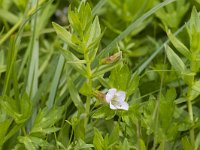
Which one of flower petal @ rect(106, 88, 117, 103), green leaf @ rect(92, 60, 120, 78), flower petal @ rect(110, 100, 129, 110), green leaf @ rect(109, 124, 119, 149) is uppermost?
green leaf @ rect(92, 60, 120, 78)

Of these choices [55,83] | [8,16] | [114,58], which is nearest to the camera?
[114,58]

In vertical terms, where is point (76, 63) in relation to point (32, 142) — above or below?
above

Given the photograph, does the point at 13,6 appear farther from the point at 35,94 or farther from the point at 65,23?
the point at 35,94

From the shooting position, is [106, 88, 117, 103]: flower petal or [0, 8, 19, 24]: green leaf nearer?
[106, 88, 117, 103]: flower petal

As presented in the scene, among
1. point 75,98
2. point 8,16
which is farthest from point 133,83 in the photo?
point 8,16

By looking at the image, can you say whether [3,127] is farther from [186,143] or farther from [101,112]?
[186,143]

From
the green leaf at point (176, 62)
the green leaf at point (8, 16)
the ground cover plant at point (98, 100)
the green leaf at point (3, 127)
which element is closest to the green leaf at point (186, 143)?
the ground cover plant at point (98, 100)

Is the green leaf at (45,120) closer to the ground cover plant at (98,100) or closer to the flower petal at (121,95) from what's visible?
the ground cover plant at (98,100)

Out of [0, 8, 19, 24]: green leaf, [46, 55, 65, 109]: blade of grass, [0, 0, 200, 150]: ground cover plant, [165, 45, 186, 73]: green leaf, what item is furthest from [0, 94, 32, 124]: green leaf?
[0, 8, 19, 24]: green leaf

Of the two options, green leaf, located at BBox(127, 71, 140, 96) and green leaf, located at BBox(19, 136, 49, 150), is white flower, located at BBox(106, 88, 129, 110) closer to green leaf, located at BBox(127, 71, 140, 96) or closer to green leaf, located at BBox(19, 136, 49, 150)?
green leaf, located at BBox(127, 71, 140, 96)
